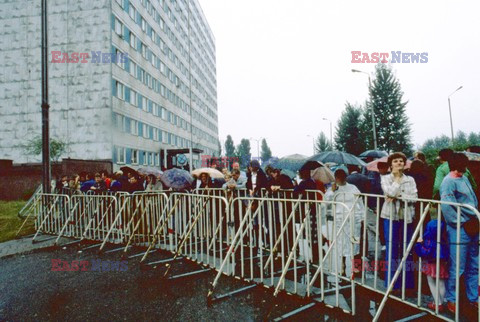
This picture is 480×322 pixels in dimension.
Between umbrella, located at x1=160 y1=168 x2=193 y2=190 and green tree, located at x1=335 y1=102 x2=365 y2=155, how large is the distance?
3358 cm

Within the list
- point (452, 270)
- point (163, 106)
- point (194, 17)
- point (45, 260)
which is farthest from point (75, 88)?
point (194, 17)

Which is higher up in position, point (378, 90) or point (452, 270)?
point (378, 90)

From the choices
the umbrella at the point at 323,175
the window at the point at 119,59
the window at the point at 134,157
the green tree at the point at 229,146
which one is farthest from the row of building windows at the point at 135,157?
the green tree at the point at 229,146

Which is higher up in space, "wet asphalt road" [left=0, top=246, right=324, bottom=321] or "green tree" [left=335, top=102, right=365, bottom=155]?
"green tree" [left=335, top=102, right=365, bottom=155]

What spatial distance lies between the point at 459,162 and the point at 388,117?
109 feet

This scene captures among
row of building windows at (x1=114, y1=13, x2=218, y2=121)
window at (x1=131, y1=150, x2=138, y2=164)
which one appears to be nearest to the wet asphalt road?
window at (x1=131, y1=150, x2=138, y2=164)

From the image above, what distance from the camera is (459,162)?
3951mm

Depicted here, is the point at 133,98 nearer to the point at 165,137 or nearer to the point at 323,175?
the point at 165,137

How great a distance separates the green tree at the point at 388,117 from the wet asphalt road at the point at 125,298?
32.1 m

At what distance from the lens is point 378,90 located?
3534cm

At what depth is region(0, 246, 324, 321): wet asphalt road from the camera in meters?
3.91

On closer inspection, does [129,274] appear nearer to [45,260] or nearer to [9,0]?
[45,260]

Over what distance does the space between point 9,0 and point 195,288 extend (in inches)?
1577

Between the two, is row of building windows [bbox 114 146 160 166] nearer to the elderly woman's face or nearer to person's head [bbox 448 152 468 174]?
the elderly woman's face
